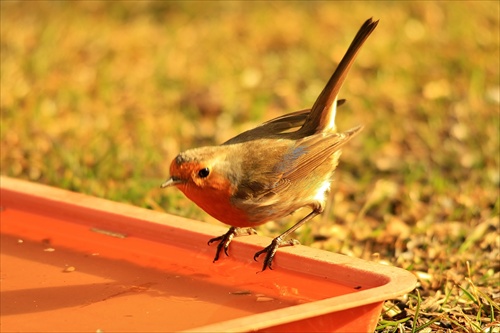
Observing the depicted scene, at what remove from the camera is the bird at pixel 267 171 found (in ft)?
11.5

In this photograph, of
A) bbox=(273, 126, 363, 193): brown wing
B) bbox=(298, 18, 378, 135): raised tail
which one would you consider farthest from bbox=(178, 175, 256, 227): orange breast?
bbox=(298, 18, 378, 135): raised tail

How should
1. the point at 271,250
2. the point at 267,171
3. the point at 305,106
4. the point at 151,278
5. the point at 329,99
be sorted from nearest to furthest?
the point at 271,250, the point at 151,278, the point at 267,171, the point at 329,99, the point at 305,106

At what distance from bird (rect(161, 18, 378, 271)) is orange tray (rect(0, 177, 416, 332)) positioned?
115mm

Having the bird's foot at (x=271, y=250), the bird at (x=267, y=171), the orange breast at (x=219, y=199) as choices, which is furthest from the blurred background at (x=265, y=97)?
the bird's foot at (x=271, y=250)

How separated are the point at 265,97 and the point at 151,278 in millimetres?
3412

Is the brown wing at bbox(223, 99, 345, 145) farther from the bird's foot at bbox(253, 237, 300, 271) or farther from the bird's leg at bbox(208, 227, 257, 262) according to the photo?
the bird's foot at bbox(253, 237, 300, 271)

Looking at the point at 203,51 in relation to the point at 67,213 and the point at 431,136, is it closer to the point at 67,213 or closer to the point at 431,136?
the point at 431,136

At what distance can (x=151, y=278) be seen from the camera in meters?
3.46

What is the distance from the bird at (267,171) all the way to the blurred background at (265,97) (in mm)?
546

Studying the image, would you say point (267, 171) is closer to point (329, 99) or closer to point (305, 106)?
point (329, 99)

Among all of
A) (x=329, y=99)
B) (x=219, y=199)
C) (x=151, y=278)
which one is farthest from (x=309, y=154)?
(x=151, y=278)

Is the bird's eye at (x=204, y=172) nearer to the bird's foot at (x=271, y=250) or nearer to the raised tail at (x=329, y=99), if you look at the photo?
the bird's foot at (x=271, y=250)

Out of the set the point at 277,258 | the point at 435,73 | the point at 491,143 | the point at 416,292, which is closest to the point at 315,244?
the point at 416,292

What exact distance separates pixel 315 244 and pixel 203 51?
371cm
